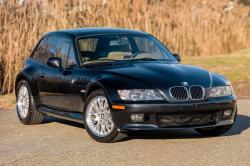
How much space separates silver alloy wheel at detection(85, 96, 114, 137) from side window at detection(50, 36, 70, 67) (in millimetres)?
1287

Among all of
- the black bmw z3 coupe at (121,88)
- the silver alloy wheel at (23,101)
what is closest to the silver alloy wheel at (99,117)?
the black bmw z3 coupe at (121,88)

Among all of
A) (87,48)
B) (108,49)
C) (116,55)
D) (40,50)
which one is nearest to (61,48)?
(87,48)

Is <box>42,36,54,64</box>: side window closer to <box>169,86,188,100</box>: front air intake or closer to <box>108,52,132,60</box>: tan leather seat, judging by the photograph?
<box>108,52,132,60</box>: tan leather seat

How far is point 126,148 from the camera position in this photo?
240 inches

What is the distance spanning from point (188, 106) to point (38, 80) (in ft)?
9.78

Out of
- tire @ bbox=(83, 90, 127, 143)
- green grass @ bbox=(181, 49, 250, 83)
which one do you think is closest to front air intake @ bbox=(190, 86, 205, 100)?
tire @ bbox=(83, 90, 127, 143)

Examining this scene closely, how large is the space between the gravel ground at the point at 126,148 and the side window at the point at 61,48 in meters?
1.17

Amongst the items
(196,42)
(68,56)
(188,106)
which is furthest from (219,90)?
(196,42)

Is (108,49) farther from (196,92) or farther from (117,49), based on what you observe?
(196,92)

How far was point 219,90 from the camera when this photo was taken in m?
6.48

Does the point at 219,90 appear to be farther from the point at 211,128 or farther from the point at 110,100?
the point at 110,100

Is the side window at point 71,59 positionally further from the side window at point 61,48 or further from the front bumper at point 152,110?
the front bumper at point 152,110

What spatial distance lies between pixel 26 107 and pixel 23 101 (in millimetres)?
160

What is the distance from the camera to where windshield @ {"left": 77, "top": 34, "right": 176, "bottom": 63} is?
739 centimetres
